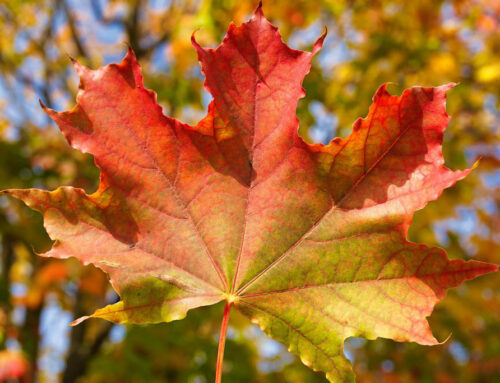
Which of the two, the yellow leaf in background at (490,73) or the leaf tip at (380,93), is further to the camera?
the yellow leaf in background at (490,73)

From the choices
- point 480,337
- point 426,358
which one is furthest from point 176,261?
point 480,337

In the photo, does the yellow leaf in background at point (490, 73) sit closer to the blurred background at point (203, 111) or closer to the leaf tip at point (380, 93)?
the blurred background at point (203, 111)

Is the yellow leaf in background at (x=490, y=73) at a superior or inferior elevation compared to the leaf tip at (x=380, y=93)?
superior

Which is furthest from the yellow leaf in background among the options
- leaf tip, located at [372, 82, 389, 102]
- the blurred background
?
leaf tip, located at [372, 82, 389, 102]

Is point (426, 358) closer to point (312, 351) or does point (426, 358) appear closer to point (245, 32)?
point (312, 351)

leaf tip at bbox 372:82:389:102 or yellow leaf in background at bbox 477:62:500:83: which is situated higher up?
yellow leaf in background at bbox 477:62:500:83

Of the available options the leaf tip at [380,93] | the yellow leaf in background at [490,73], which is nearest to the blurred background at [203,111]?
the yellow leaf in background at [490,73]

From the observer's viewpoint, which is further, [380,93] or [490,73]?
[490,73]

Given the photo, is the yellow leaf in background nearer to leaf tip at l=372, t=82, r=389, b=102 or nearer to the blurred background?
the blurred background

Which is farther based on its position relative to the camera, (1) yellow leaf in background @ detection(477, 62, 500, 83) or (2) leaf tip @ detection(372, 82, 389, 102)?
(1) yellow leaf in background @ detection(477, 62, 500, 83)

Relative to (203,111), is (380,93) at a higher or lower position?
lower

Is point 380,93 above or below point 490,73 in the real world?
below
